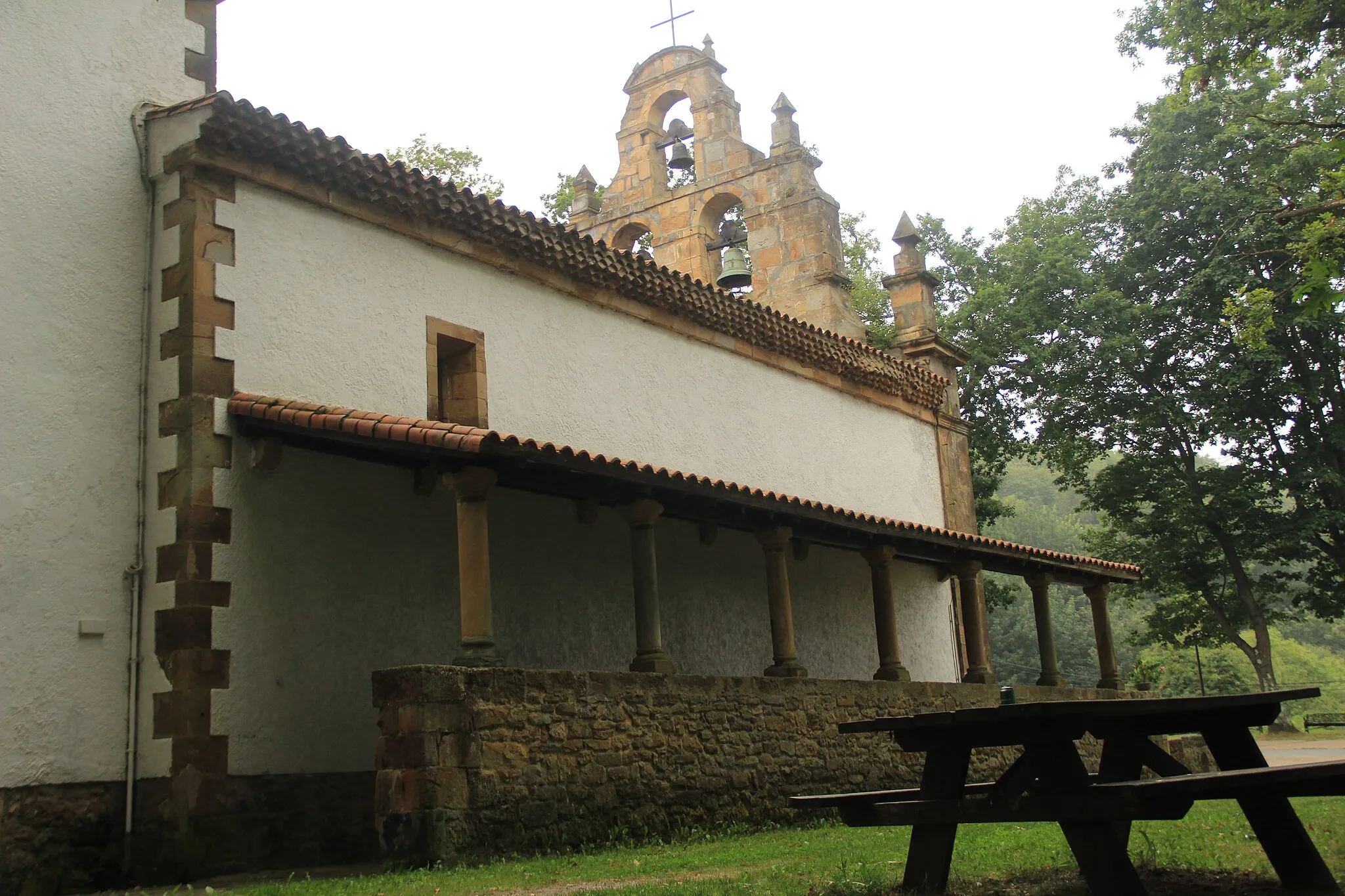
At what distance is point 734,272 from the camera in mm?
17531

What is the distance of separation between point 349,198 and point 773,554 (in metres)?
5.27

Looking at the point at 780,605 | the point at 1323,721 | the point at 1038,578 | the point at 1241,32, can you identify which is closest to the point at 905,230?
the point at 1038,578

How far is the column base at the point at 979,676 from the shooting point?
1630 centimetres

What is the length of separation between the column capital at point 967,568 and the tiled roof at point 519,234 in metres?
3.25

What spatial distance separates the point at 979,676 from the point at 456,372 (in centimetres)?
795

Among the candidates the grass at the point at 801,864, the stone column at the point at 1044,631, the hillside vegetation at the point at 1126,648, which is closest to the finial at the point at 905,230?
the stone column at the point at 1044,631

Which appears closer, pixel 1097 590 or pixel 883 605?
pixel 883 605

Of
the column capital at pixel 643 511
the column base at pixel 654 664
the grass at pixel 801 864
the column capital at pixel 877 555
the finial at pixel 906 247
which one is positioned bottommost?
the grass at pixel 801 864

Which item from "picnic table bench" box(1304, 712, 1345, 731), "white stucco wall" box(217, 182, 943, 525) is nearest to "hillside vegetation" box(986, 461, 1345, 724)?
"picnic table bench" box(1304, 712, 1345, 731)

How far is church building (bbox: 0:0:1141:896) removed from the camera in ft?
29.6

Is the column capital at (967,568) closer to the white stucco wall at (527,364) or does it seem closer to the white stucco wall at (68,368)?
the white stucco wall at (527,364)

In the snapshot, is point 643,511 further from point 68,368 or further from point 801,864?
point 68,368

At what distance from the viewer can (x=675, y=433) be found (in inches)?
583

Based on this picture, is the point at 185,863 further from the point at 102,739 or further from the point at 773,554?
the point at 773,554
